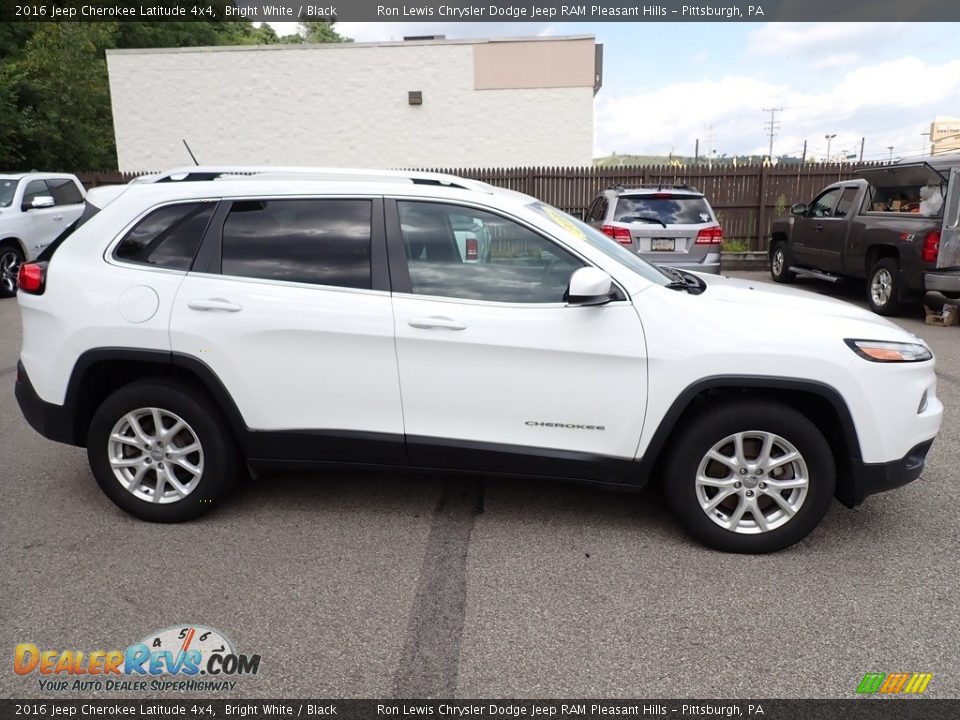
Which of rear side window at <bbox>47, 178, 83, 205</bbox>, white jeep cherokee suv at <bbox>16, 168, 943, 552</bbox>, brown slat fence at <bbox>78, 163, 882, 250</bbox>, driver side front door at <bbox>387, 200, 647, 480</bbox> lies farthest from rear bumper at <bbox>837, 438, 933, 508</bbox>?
brown slat fence at <bbox>78, 163, 882, 250</bbox>

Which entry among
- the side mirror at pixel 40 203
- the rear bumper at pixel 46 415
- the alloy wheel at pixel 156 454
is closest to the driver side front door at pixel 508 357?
the alloy wheel at pixel 156 454

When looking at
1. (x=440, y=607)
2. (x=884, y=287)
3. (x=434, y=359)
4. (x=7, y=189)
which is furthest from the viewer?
(x=7, y=189)

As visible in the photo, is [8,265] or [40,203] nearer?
[40,203]

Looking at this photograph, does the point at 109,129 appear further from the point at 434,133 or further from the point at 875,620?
the point at 875,620

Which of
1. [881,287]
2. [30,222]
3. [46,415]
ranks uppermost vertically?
[30,222]

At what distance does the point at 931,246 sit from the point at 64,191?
541 inches

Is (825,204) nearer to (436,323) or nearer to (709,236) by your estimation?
(709,236)

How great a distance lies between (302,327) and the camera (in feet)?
11.9

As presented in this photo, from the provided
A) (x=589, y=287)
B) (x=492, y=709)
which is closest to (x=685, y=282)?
(x=589, y=287)

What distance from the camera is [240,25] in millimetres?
45469

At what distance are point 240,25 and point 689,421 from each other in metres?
49.4

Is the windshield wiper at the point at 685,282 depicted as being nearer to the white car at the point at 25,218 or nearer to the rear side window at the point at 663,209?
the rear side window at the point at 663,209

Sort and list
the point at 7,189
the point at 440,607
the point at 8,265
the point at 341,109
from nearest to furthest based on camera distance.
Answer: the point at 440,607
the point at 8,265
the point at 7,189
the point at 341,109

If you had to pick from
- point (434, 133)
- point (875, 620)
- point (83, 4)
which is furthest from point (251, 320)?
point (83, 4)
